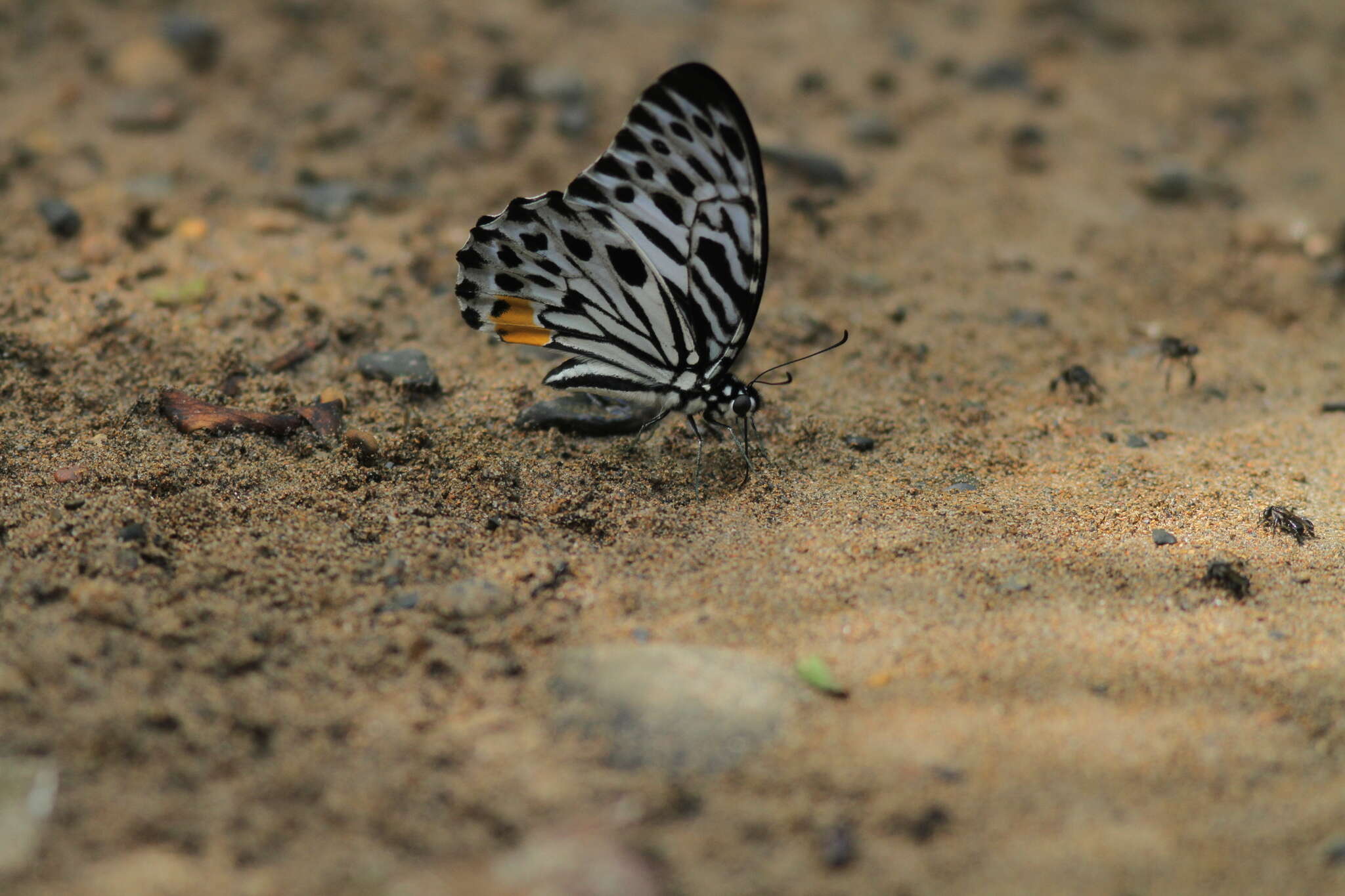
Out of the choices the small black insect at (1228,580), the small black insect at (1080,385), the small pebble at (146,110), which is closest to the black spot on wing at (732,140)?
the small black insect at (1080,385)

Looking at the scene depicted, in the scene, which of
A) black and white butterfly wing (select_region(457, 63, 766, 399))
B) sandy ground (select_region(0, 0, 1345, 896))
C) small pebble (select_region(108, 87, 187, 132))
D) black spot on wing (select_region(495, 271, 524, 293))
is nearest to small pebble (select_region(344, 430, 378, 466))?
sandy ground (select_region(0, 0, 1345, 896))

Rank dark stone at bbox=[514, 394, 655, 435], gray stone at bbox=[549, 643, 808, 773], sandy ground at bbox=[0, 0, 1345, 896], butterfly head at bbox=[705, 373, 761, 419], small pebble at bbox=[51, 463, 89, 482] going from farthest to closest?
dark stone at bbox=[514, 394, 655, 435], butterfly head at bbox=[705, 373, 761, 419], small pebble at bbox=[51, 463, 89, 482], gray stone at bbox=[549, 643, 808, 773], sandy ground at bbox=[0, 0, 1345, 896]

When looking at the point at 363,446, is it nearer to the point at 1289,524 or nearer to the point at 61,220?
the point at 61,220

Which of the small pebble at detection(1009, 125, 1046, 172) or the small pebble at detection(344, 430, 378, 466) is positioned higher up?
the small pebble at detection(1009, 125, 1046, 172)

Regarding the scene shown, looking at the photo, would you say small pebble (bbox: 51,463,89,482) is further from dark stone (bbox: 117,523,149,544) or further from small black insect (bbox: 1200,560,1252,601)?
small black insect (bbox: 1200,560,1252,601)

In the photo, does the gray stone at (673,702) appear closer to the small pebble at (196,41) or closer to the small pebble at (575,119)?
the small pebble at (575,119)

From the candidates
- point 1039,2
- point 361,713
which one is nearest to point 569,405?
point 361,713

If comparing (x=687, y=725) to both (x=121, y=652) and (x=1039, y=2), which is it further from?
(x=1039, y=2)
